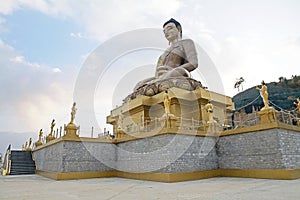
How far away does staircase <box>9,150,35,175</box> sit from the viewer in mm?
13540

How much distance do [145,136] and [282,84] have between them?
148ft

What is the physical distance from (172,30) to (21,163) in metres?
14.2

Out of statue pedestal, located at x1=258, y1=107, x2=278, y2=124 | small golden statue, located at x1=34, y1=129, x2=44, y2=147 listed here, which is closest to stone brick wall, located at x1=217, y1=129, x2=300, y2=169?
statue pedestal, located at x1=258, y1=107, x2=278, y2=124

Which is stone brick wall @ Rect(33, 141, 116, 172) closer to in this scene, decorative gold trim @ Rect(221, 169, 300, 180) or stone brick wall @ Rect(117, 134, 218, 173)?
stone brick wall @ Rect(117, 134, 218, 173)

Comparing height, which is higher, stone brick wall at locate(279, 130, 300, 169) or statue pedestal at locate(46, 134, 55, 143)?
statue pedestal at locate(46, 134, 55, 143)

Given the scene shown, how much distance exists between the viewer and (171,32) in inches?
690

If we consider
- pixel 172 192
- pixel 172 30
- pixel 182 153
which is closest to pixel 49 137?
pixel 182 153

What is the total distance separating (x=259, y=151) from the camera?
7.97 meters

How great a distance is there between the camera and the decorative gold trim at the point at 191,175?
736 cm

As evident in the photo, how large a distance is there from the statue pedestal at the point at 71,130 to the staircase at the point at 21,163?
633 cm

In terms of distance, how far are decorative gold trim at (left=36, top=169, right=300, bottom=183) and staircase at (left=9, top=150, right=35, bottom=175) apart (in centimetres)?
446

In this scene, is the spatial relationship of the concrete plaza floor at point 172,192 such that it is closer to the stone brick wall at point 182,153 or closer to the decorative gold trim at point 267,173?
the decorative gold trim at point 267,173

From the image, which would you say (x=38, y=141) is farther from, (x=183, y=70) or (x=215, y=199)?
(x=215, y=199)

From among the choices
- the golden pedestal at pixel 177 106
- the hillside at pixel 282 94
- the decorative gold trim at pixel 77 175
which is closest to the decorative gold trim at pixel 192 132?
the decorative gold trim at pixel 77 175
